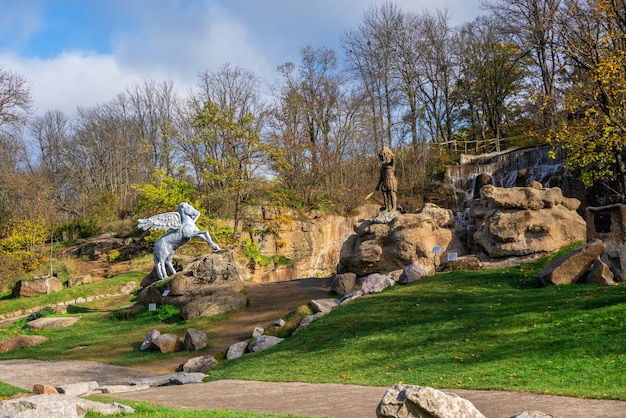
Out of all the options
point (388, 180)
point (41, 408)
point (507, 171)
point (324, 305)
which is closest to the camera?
point (41, 408)

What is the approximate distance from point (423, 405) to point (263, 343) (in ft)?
38.8

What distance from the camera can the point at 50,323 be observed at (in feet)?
74.0

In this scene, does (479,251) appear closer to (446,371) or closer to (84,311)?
(446,371)

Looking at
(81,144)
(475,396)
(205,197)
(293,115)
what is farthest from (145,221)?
(81,144)

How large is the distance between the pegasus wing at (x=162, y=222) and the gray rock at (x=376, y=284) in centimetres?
1095

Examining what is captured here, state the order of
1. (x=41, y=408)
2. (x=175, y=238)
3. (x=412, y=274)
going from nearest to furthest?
1. (x=41, y=408)
2. (x=412, y=274)
3. (x=175, y=238)

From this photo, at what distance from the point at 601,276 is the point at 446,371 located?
693 centimetres

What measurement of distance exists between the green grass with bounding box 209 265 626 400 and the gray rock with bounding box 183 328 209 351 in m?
2.77

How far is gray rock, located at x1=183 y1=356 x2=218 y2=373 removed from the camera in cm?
1498

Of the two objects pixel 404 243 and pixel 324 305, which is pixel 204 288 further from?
pixel 404 243

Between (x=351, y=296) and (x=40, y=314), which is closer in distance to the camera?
(x=351, y=296)

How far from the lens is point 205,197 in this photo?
117 feet

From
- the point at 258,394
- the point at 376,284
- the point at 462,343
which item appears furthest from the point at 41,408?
the point at 376,284

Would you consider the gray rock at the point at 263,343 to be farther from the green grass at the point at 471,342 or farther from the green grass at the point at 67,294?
the green grass at the point at 67,294
